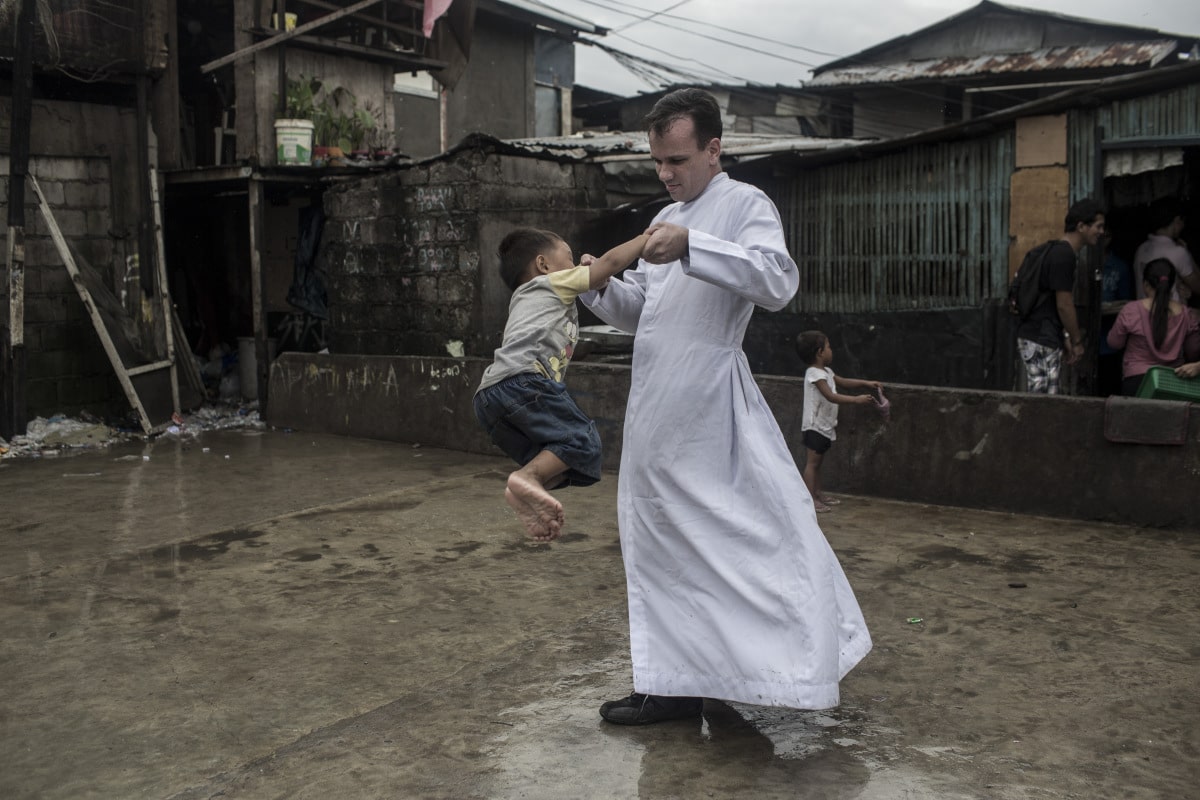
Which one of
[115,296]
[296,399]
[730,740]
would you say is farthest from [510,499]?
[115,296]

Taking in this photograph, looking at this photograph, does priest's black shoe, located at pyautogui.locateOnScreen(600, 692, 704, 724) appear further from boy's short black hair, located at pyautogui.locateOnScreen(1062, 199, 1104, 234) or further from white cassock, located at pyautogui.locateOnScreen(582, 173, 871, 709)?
boy's short black hair, located at pyautogui.locateOnScreen(1062, 199, 1104, 234)

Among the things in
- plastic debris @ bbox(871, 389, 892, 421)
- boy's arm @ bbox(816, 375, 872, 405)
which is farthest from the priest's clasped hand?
Result: plastic debris @ bbox(871, 389, 892, 421)

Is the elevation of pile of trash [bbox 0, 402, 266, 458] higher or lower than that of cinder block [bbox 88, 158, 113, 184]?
lower

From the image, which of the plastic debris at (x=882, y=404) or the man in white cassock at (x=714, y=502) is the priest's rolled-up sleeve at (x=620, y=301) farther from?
the plastic debris at (x=882, y=404)

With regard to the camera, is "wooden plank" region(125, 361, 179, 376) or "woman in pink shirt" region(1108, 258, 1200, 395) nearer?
"woman in pink shirt" region(1108, 258, 1200, 395)

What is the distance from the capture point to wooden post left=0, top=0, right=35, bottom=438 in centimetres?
885

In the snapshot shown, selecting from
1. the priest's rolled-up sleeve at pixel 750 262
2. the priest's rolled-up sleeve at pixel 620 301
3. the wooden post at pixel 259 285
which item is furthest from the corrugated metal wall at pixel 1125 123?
the wooden post at pixel 259 285

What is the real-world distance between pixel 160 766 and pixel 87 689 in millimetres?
782

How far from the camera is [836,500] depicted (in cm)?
655

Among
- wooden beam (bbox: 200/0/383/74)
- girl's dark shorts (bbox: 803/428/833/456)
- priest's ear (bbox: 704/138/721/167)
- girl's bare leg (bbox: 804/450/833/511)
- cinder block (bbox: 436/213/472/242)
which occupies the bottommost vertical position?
girl's bare leg (bbox: 804/450/833/511)

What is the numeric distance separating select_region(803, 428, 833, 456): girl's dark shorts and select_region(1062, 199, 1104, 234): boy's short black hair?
2.11 meters

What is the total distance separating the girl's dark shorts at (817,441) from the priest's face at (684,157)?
3184 mm

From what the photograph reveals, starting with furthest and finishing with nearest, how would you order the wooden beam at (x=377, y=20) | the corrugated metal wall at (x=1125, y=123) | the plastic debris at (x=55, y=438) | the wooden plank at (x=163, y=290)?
the wooden beam at (x=377, y=20) < the wooden plank at (x=163, y=290) < the plastic debris at (x=55, y=438) < the corrugated metal wall at (x=1125, y=123)

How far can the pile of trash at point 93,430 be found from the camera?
8867mm
